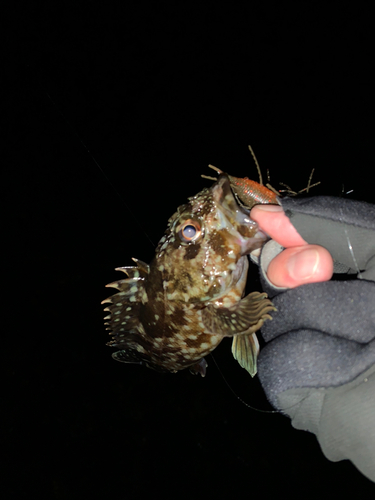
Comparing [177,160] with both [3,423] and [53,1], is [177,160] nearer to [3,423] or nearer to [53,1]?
[53,1]

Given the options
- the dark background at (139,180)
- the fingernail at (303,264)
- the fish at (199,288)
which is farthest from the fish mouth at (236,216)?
the dark background at (139,180)

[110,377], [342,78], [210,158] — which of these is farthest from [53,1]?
[110,377]

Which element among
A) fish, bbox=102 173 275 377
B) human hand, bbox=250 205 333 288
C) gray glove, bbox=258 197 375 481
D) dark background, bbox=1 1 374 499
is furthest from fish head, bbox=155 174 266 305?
dark background, bbox=1 1 374 499

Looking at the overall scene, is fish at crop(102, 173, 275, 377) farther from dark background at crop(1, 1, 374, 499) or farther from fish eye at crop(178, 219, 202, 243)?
dark background at crop(1, 1, 374, 499)

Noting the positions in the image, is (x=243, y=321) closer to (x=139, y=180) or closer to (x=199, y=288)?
(x=199, y=288)

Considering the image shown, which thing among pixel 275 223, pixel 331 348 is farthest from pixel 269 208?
pixel 331 348
